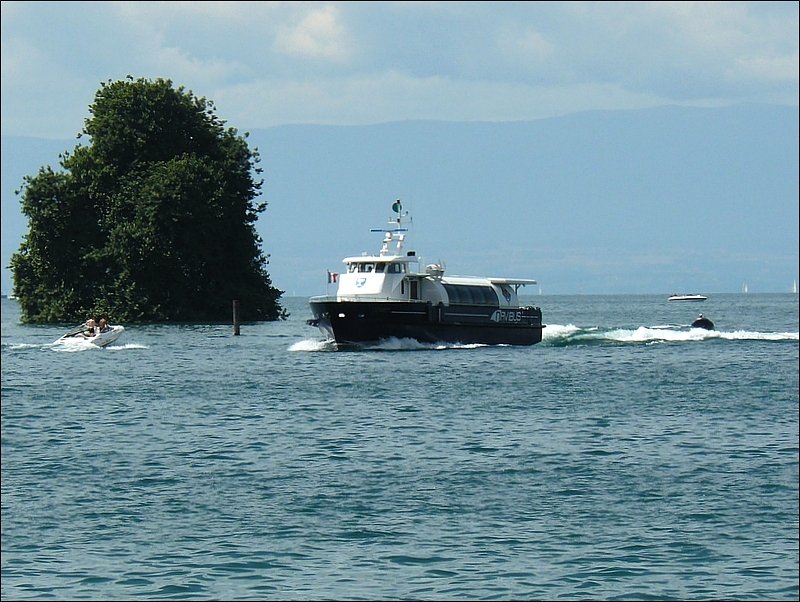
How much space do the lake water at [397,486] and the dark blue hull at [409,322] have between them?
12616mm

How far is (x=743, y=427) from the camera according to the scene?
133ft

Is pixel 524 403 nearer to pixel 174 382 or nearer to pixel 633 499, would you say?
pixel 174 382

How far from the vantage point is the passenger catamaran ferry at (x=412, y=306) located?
72.3 m

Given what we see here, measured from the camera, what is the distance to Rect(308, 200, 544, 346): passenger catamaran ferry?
237ft

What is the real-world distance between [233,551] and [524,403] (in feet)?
84.8

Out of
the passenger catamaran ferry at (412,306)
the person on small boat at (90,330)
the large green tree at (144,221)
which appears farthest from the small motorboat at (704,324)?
the person on small boat at (90,330)

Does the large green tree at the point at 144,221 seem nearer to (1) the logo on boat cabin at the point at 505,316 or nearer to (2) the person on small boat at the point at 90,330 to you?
(2) the person on small boat at the point at 90,330

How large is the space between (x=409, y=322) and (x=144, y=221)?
1397 inches

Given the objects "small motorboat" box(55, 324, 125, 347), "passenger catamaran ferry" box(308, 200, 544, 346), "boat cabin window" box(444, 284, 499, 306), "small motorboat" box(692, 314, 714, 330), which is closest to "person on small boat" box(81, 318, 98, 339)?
"small motorboat" box(55, 324, 125, 347)

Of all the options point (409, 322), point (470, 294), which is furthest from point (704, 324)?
point (409, 322)

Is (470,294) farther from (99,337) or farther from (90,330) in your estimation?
(90,330)

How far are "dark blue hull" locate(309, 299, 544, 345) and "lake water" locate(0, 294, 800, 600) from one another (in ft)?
41.4

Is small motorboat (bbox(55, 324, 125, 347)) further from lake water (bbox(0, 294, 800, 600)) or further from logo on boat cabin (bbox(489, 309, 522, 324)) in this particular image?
logo on boat cabin (bbox(489, 309, 522, 324))

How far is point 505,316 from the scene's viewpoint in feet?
257
